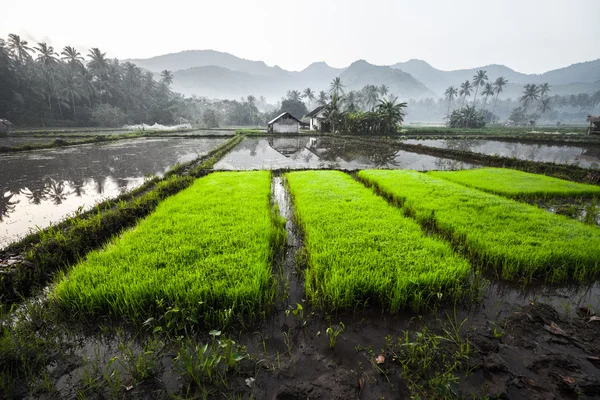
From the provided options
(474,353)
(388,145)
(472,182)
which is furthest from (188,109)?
(474,353)

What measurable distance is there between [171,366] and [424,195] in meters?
6.79

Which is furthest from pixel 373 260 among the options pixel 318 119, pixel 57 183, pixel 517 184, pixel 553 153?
pixel 318 119

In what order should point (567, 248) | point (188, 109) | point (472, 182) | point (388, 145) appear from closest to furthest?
point (567, 248), point (472, 182), point (388, 145), point (188, 109)

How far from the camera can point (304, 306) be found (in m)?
3.14

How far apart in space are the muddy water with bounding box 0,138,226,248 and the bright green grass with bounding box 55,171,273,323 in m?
2.79

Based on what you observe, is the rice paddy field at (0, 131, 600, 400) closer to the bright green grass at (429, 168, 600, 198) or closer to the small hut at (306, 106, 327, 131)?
the bright green grass at (429, 168, 600, 198)

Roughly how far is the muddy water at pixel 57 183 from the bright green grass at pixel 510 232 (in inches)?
329

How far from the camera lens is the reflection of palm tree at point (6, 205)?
234 inches

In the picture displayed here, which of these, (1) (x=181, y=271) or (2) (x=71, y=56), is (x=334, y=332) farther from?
(2) (x=71, y=56)

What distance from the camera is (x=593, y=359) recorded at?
7.68 ft

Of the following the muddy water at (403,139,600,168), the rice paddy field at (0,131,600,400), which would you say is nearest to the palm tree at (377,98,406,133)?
the muddy water at (403,139,600,168)

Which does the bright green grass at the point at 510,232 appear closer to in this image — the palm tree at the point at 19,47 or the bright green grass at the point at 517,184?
the bright green grass at the point at 517,184

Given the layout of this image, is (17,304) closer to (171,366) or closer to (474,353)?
(171,366)

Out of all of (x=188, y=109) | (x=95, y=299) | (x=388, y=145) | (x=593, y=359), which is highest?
(x=188, y=109)
